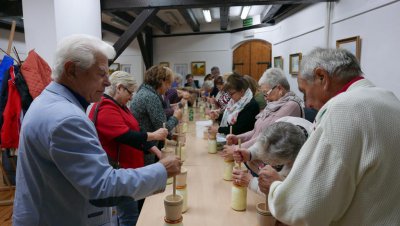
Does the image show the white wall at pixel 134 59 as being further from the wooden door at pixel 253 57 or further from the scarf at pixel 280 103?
the scarf at pixel 280 103

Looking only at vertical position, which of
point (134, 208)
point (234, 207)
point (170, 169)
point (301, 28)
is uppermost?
point (301, 28)

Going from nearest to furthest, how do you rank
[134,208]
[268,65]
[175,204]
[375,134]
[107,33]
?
[375,134]
[175,204]
[134,208]
[268,65]
[107,33]

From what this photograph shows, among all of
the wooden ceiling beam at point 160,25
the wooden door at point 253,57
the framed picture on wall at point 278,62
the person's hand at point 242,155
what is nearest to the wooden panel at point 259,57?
the wooden door at point 253,57

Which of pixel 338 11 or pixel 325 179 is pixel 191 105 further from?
pixel 325 179

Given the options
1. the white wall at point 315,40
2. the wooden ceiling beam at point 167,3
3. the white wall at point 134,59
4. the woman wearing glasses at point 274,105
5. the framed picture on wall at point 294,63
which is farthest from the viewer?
the white wall at point 134,59

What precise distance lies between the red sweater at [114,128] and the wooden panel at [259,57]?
6.98 m

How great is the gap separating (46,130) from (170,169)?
0.45 meters

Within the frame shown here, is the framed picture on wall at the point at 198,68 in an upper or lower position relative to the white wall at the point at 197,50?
lower

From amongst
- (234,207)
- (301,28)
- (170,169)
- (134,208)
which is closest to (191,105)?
(301,28)

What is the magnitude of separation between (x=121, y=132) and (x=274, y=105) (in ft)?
3.80

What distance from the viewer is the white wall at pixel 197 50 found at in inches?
359

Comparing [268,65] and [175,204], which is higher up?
[268,65]

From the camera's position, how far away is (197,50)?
936cm

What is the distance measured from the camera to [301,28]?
5.58 metres
